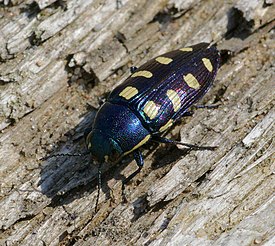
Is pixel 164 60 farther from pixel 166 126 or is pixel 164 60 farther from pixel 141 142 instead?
pixel 141 142

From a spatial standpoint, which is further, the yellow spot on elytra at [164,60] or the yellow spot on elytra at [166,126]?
the yellow spot on elytra at [164,60]

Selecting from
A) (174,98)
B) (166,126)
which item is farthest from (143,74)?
(166,126)

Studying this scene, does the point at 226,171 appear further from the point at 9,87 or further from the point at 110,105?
the point at 9,87

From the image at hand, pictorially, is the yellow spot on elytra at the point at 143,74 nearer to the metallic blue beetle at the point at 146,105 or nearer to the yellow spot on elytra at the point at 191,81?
the metallic blue beetle at the point at 146,105

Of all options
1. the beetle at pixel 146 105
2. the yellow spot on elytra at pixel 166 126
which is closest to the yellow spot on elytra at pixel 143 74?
the beetle at pixel 146 105

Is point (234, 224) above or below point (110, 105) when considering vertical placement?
below

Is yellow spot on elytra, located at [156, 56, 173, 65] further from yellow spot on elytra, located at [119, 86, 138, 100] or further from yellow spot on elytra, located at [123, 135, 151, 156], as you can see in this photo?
yellow spot on elytra, located at [123, 135, 151, 156]

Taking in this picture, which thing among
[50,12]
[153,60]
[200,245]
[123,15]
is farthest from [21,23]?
[200,245]
